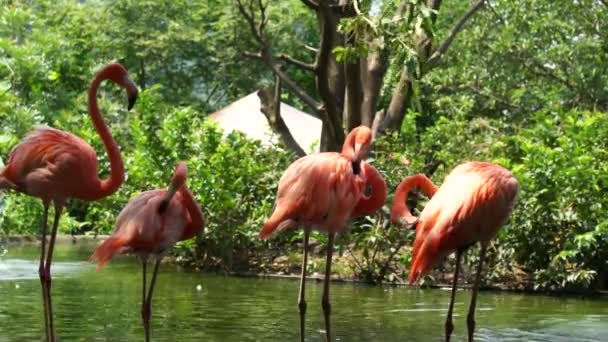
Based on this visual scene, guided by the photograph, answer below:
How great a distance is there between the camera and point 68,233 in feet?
62.2

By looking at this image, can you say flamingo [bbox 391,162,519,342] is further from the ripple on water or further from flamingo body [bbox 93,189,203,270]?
the ripple on water

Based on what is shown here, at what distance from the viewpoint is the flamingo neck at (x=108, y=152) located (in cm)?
656

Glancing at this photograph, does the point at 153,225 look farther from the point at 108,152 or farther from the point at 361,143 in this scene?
the point at 361,143

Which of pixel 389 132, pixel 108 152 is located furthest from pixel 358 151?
pixel 389 132

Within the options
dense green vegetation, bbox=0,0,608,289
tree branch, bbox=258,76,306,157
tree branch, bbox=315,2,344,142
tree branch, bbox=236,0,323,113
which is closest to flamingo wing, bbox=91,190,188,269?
dense green vegetation, bbox=0,0,608,289

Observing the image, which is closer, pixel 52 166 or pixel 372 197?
pixel 52 166

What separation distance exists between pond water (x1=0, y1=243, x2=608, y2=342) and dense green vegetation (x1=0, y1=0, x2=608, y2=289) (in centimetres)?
59

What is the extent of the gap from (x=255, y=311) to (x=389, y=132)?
178 inches

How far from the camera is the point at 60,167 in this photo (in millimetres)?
6484

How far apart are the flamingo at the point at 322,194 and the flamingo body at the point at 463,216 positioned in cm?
49

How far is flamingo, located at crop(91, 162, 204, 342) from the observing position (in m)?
6.12

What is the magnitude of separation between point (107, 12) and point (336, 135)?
1925 centimetres

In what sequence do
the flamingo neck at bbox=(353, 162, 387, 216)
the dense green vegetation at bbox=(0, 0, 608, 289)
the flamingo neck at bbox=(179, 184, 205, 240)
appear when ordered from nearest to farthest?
the flamingo neck at bbox=(179, 184, 205, 240), the flamingo neck at bbox=(353, 162, 387, 216), the dense green vegetation at bbox=(0, 0, 608, 289)

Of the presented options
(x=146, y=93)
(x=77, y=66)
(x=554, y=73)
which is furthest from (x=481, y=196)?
(x=77, y=66)
